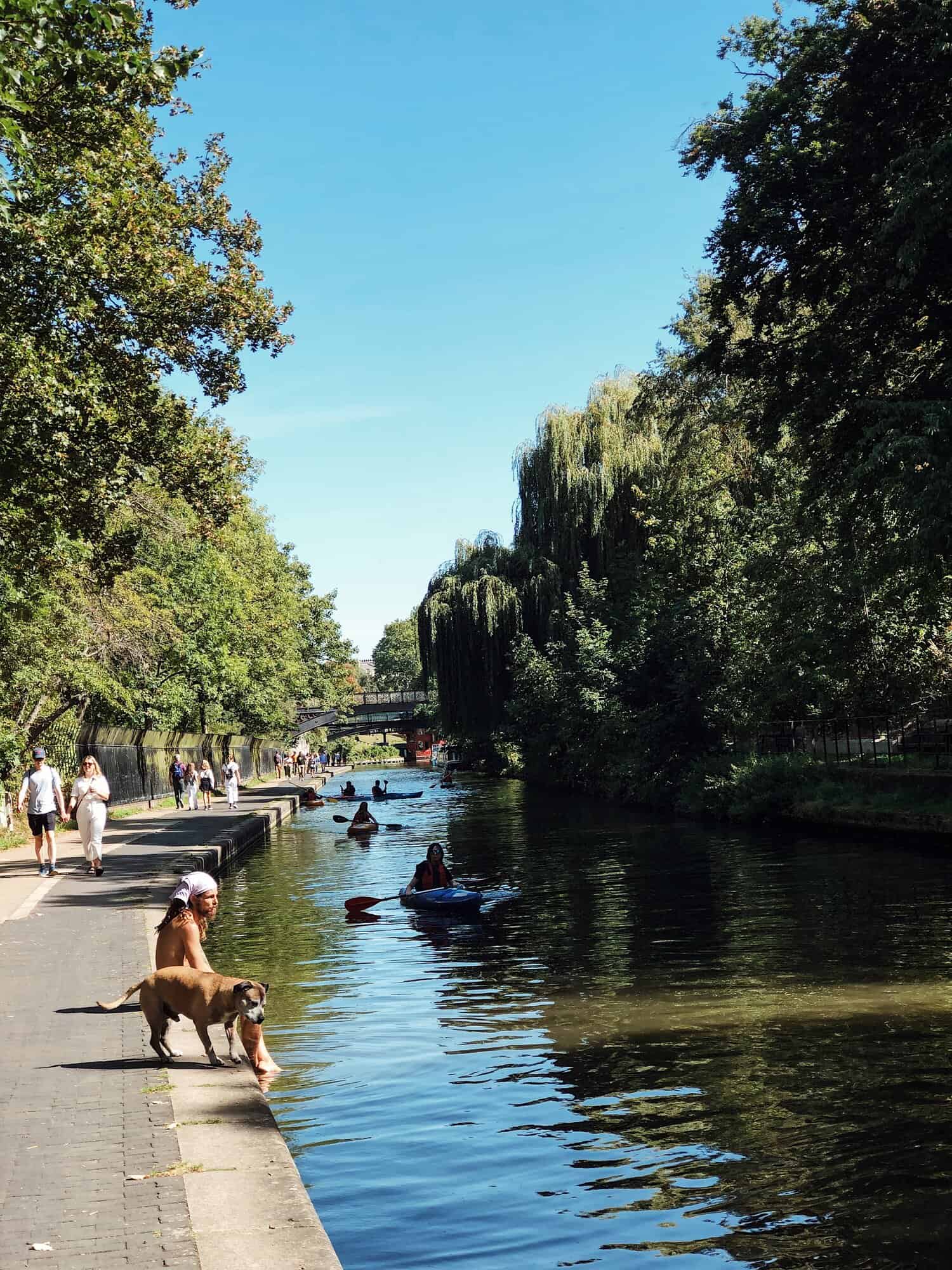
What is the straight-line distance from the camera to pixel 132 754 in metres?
45.8

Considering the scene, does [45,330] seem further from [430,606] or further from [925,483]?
[430,606]

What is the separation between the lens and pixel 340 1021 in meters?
12.5

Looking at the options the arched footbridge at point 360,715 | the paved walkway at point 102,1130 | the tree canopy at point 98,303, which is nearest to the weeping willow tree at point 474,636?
the tree canopy at point 98,303

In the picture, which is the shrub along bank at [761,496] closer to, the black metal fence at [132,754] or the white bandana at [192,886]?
the black metal fence at [132,754]

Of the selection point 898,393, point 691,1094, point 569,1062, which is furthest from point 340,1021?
point 898,393

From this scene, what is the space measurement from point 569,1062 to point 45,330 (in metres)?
12.0

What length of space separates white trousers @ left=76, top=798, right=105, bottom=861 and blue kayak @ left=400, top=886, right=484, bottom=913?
513 centimetres

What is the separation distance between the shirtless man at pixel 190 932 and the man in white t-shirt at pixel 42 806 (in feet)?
37.2

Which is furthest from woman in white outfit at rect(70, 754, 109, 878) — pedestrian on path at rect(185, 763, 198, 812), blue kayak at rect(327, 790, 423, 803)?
blue kayak at rect(327, 790, 423, 803)

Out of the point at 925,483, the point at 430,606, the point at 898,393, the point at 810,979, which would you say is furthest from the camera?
the point at 430,606

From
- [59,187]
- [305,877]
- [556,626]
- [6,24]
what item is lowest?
[305,877]

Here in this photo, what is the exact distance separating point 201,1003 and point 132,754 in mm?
38318

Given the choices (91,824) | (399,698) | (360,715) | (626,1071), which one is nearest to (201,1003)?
(626,1071)

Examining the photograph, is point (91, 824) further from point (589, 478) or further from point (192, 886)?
point (589, 478)
